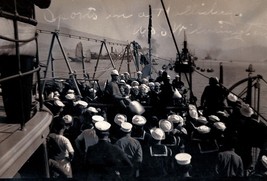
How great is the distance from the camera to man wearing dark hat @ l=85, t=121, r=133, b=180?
293cm

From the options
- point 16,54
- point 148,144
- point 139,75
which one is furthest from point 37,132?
point 139,75

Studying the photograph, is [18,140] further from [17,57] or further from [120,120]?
[120,120]

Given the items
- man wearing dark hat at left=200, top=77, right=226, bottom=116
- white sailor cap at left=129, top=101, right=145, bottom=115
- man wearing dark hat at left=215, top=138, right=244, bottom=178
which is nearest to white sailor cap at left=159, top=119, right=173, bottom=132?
white sailor cap at left=129, top=101, right=145, bottom=115

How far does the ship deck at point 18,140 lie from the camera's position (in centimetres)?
158

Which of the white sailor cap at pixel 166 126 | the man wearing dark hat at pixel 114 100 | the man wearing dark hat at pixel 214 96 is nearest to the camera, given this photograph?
the white sailor cap at pixel 166 126

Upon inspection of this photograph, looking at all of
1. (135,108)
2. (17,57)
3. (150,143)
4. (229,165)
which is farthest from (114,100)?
(17,57)

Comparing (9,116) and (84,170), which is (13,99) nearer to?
(9,116)

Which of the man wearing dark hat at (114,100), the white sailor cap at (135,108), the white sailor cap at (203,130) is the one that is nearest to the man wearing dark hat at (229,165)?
the white sailor cap at (203,130)

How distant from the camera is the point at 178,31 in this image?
5.67 meters

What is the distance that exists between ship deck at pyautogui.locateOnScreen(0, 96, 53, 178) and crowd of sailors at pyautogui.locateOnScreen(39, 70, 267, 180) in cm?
83

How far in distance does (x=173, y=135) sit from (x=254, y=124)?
106cm

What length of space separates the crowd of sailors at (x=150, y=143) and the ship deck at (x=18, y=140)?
83 centimetres

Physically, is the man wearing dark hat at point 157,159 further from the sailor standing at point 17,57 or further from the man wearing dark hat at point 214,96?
the man wearing dark hat at point 214,96

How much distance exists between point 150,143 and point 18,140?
1993 mm
